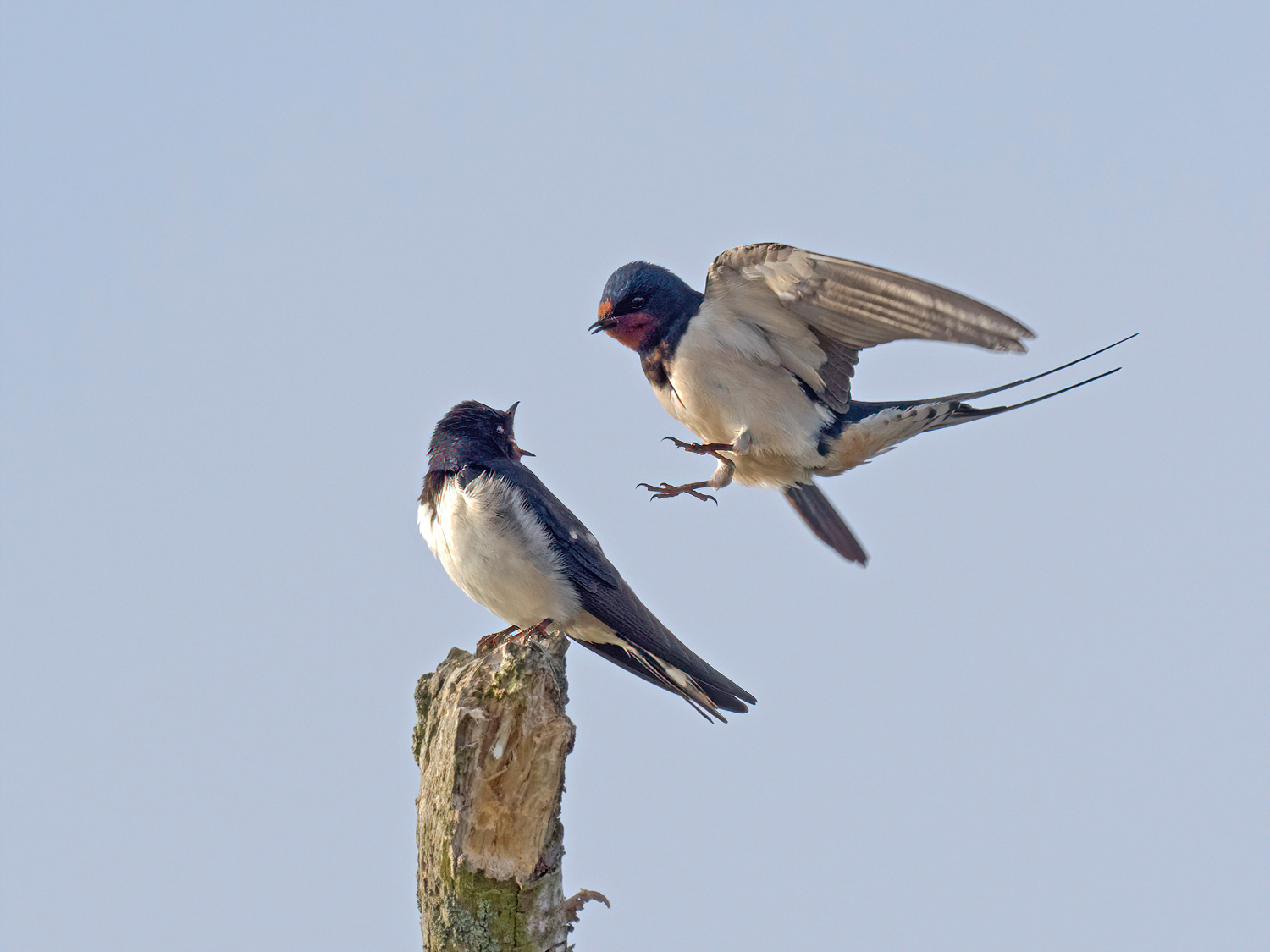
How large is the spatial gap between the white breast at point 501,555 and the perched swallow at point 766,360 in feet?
3.91

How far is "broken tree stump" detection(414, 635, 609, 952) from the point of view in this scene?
4.91m

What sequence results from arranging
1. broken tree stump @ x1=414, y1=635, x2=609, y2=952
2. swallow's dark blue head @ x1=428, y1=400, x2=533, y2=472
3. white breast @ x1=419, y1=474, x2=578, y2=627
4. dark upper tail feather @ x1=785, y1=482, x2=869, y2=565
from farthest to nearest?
dark upper tail feather @ x1=785, y1=482, x2=869, y2=565
swallow's dark blue head @ x1=428, y1=400, x2=533, y2=472
white breast @ x1=419, y1=474, x2=578, y2=627
broken tree stump @ x1=414, y1=635, x2=609, y2=952

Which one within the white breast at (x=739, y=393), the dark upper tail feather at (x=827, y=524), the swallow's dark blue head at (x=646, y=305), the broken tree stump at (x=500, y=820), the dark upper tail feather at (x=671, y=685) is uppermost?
the swallow's dark blue head at (x=646, y=305)

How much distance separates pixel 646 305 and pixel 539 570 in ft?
5.99

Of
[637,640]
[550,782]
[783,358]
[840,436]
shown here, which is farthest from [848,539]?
[550,782]

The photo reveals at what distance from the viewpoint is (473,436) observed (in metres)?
7.21

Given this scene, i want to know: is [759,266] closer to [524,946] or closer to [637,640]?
[637,640]

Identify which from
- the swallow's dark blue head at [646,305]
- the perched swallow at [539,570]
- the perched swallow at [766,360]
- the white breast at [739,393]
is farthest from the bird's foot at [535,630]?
the swallow's dark blue head at [646,305]

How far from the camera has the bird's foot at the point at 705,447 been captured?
24.2 ft

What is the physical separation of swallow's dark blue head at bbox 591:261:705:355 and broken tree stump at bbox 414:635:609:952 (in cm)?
288

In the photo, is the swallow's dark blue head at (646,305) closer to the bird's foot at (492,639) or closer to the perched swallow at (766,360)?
the perched swallow at (766,360)

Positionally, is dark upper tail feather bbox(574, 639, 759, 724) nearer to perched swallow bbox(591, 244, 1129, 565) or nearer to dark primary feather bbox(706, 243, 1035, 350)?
perched swallow bbox(591, 244, 1129, 565)

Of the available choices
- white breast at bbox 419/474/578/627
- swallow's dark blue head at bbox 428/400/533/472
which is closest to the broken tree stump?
white breast at bbox 419/474/578/627

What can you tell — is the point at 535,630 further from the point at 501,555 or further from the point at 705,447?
the point at 705,447
